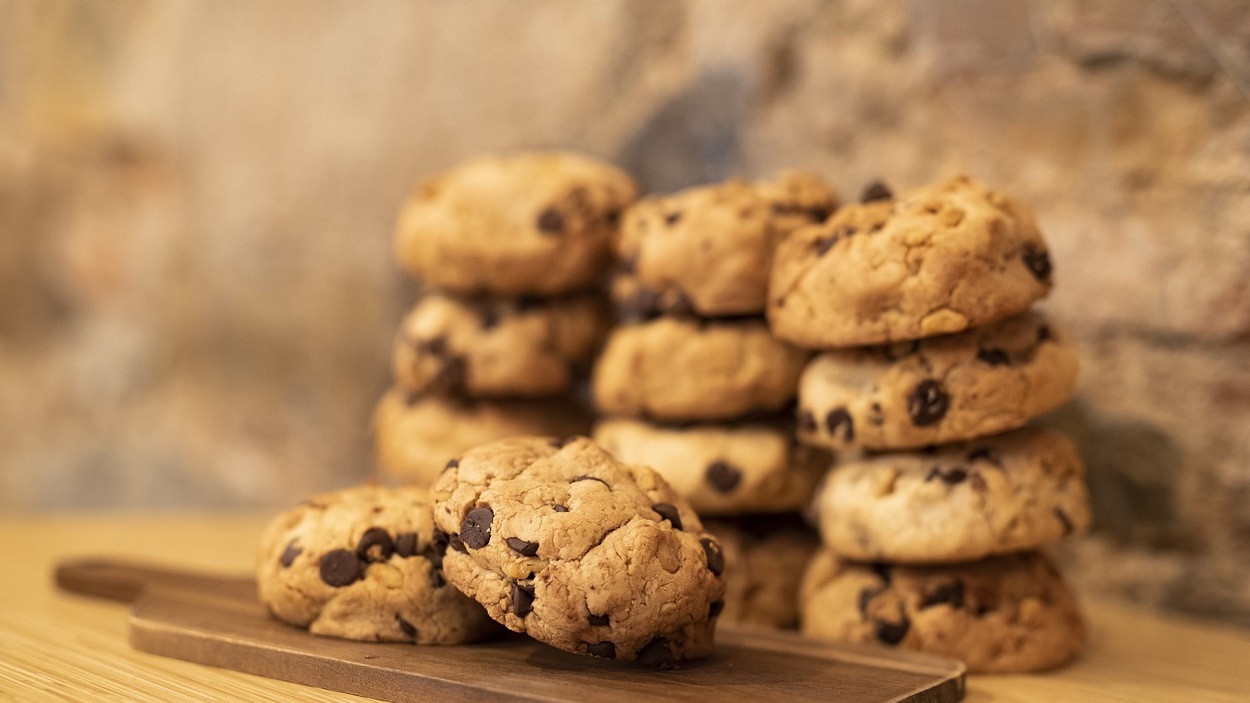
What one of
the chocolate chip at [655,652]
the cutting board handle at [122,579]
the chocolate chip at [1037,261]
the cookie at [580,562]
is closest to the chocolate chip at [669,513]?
the cookie at [580,562]

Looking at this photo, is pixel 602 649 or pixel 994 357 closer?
pixel 602 649

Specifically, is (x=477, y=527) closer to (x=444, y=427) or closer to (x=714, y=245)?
(x=714, y=245)

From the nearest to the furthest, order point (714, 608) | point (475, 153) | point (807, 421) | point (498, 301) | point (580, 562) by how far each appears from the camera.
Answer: point (580, 562) < point (714, 608) < point (807, 421) < point (498, 301) < point (475, 153)

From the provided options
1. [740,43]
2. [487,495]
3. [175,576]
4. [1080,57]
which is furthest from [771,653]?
[740,43]

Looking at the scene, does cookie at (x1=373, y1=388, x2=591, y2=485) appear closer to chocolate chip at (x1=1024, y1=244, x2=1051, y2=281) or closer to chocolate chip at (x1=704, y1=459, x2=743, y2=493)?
chocolate chip at (x1=704, y1=459, x2=743, y2=493)

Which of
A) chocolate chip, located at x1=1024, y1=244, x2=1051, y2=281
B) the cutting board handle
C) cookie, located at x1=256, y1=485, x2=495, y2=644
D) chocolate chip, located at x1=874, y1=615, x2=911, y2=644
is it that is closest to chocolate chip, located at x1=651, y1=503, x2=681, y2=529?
cookie, located at x1=256, y1=485, x2=495, y2=644

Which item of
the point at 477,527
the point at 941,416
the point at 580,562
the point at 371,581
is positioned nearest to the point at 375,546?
the point at 371,581

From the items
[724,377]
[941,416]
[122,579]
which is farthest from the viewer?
[122,579]
